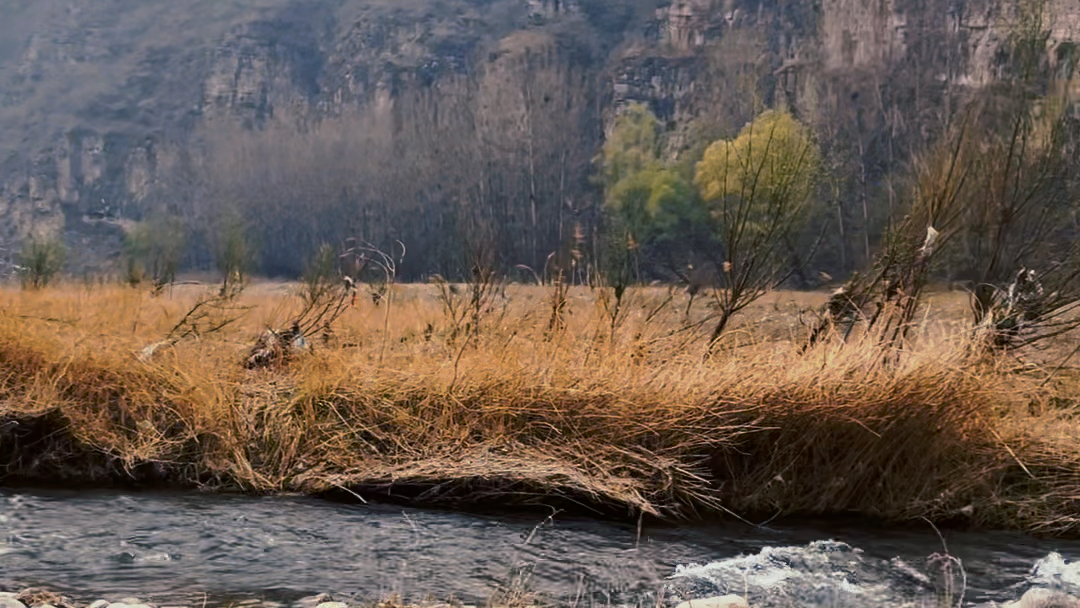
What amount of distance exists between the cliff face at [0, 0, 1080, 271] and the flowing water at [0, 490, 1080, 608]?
56588mm

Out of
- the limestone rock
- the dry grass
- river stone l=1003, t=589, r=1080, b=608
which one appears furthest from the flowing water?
river stone l=1003, t=589, r=1080, b=608

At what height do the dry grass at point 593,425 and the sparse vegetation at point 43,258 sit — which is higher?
the dry grass at point 593,425

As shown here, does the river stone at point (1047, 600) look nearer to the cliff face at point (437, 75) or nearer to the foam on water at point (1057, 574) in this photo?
the foam on water at point (1057, 574)

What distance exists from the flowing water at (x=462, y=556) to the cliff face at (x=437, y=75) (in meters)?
56.6

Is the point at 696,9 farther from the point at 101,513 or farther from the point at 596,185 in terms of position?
the point at 101,513

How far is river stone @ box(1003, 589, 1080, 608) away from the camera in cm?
541

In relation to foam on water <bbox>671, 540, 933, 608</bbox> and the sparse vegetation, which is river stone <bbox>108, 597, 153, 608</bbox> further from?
the sparse vegetation

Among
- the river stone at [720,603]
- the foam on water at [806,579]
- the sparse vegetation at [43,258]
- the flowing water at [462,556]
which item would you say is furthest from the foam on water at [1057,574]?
the sparse vegetation at [43,258]

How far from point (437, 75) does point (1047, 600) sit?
93012 mm

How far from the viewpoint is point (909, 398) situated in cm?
859

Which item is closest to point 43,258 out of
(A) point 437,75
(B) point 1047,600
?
(B) point 1047,600

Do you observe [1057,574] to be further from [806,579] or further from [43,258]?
[43,258]

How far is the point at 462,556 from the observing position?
704 cm

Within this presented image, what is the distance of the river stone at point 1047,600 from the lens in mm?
5414
